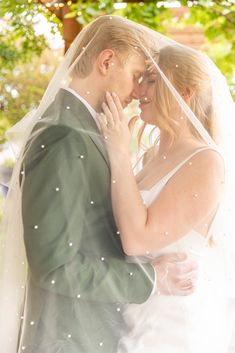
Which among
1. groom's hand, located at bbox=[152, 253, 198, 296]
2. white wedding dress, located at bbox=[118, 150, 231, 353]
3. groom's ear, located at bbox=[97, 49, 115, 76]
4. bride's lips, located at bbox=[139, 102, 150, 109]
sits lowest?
white wedding dress, located at bbox=[118, 150, 231, 353]

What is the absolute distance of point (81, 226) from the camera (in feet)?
4.59

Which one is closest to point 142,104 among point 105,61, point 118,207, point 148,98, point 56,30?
point 148,98

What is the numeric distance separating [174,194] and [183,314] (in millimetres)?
276

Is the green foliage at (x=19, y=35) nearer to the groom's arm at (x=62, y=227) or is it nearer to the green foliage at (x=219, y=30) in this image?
the green foliage at (x=219, y=30)

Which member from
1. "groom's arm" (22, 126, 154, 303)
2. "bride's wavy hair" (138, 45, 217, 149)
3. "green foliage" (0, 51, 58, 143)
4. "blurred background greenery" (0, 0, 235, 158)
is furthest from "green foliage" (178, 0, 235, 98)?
"groom's arm" (22, 126, 154, 303)

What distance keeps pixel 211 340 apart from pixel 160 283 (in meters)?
0.21

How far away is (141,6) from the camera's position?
98.8 inches

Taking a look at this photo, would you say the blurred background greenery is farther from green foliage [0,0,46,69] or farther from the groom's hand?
the groom's hand

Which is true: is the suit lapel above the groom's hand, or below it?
above

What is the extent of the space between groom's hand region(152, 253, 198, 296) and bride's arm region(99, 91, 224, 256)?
38mm

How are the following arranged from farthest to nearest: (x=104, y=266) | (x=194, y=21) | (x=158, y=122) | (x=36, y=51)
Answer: (x=36, y=51), (x=194, y=21), (x=158, y=122), (x=104, y=266)

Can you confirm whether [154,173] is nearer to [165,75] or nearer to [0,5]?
[165,75]

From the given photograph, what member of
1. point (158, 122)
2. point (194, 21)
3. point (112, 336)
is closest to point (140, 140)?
point (158, 122)

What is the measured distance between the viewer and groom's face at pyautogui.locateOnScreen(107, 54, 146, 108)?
144 centimetres
